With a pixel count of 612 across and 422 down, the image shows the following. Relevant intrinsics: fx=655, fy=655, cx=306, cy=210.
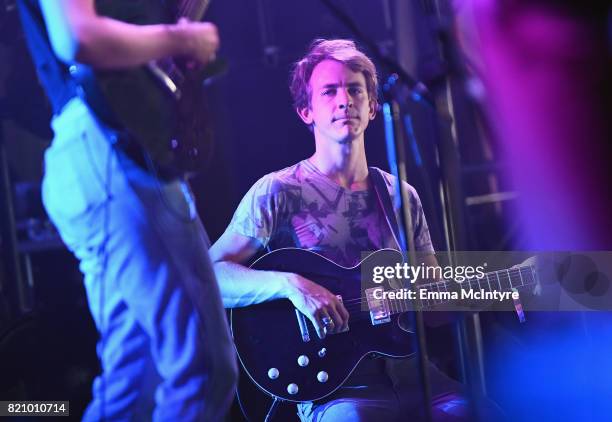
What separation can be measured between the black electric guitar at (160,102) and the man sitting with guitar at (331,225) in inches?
14.2

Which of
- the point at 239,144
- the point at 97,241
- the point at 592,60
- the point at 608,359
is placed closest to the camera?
the point at 97,241

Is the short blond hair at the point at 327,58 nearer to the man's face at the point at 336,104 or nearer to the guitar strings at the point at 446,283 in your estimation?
the man's face at the point at 336,104

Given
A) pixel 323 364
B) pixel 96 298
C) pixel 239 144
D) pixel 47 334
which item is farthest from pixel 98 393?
pixel 239 144

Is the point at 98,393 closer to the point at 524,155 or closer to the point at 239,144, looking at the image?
the point at 239,144

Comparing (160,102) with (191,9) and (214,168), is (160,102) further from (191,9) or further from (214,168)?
(214,168)

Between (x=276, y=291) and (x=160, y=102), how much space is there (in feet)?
2.23

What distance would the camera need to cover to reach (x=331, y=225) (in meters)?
1.96

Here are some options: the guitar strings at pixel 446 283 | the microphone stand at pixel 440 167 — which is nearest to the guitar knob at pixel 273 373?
the guitar strings at pixel 446 283

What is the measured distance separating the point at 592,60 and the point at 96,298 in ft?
4.86

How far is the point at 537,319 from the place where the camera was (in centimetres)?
230

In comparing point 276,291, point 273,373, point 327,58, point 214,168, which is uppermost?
point 327,58

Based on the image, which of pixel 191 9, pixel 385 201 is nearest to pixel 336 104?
pixel 385 201

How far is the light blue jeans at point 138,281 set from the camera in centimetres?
137

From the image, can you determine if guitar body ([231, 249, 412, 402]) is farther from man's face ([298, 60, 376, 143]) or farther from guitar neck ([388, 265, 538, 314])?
man's face ([298, 60, 376, 143])
